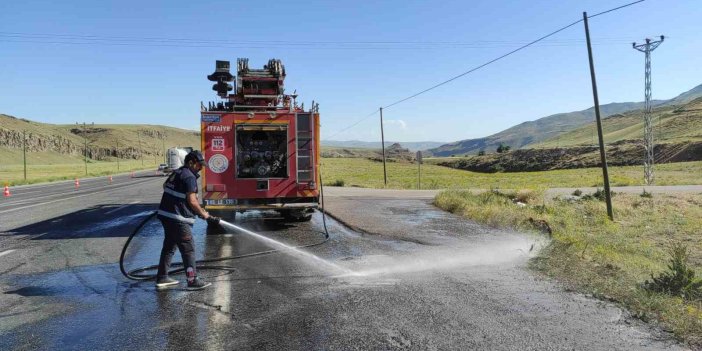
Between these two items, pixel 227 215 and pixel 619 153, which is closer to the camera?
pixel 227 215

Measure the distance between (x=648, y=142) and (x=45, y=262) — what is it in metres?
34.6

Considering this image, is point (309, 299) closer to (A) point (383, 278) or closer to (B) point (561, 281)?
(A) point (383, 278)

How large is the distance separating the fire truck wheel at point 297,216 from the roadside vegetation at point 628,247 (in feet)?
15.5

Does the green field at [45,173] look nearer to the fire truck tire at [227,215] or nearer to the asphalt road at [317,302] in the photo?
the fire truck tire at [227,215]

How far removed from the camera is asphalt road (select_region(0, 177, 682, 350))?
4.27m

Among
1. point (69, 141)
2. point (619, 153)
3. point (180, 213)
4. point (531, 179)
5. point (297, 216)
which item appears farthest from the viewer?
point (69, 141)

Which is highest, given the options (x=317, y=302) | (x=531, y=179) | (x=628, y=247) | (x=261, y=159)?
(x=261, y=159)

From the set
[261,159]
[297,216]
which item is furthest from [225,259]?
[297,216]

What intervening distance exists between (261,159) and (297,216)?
185cm

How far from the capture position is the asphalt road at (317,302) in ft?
14.0

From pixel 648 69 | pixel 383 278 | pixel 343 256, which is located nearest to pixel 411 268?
pixel 383 278

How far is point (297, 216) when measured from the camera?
12227 mm

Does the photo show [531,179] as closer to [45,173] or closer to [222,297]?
[222,297]

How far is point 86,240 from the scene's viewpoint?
32.4 feet
